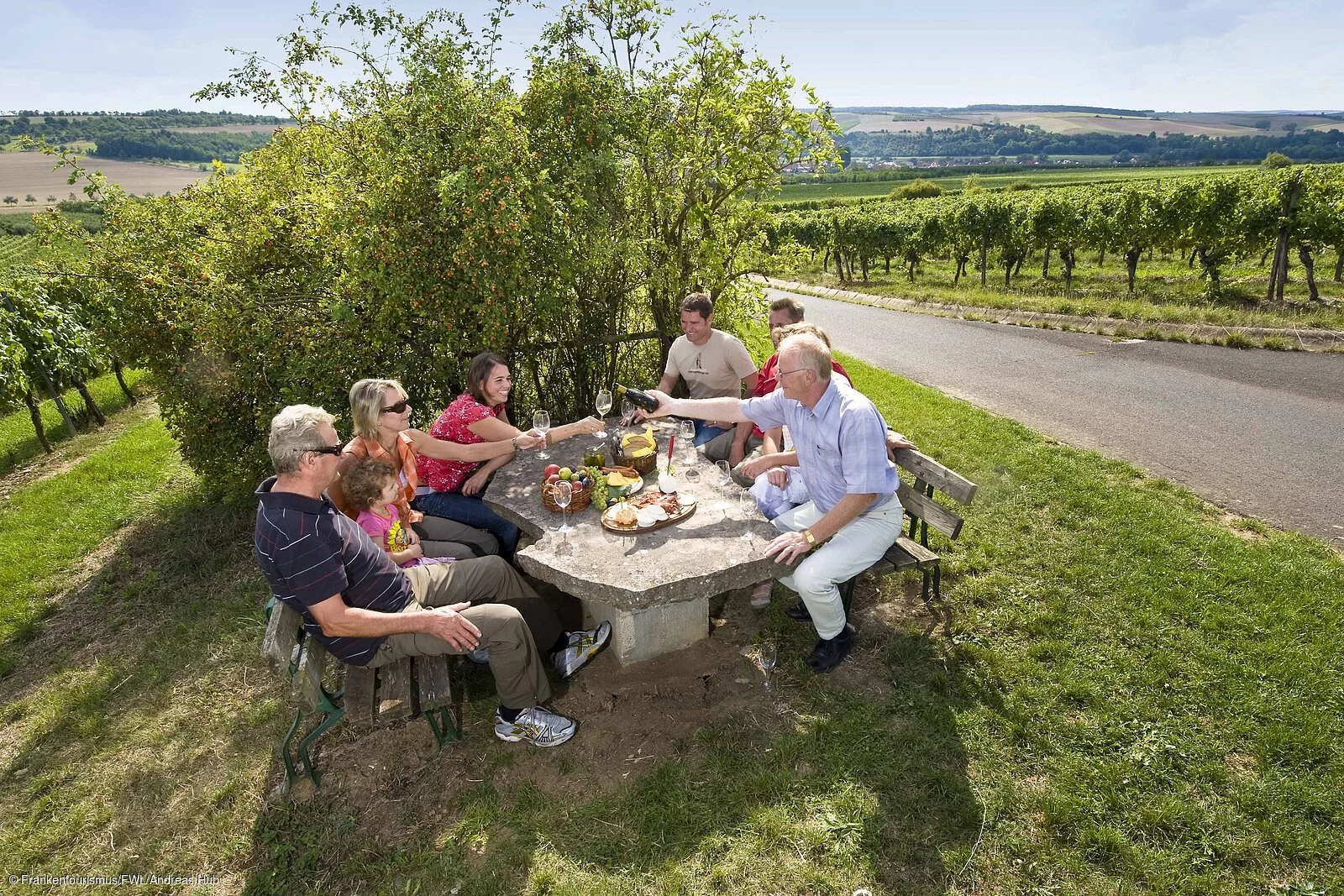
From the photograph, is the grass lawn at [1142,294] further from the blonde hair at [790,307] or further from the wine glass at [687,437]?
the wine glass at [687,437]

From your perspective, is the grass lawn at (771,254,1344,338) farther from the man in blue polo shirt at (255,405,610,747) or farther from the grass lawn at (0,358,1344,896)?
the man in blue polo shirt at (255,405,610,747)

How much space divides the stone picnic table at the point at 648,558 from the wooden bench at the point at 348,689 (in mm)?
802

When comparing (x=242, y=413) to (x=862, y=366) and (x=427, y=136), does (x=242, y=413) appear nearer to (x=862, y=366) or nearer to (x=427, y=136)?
(x=427, y=136)

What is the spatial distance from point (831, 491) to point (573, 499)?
1651 mm

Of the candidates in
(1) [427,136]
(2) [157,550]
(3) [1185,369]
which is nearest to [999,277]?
(3) [1185,369]

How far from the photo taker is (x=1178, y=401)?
9656 mm

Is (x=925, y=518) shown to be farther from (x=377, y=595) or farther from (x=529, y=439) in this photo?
(x=377, y=595)

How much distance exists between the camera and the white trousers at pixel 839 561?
4.16 metres

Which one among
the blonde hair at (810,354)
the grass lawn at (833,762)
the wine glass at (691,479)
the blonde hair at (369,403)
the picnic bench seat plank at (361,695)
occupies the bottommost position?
the grass lawn at (833,762)

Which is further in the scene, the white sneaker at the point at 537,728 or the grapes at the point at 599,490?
the grapes at the point at 599,490

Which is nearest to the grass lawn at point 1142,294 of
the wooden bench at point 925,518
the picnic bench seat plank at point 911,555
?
the wooden bench at point 925,518

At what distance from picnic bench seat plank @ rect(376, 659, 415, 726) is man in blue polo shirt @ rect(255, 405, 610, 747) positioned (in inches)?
3.0

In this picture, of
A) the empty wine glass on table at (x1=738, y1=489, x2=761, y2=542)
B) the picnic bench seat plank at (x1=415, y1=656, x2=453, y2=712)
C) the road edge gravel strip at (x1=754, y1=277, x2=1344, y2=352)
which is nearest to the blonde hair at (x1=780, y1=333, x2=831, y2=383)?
the empty wine glass on table at (x1=738, y1=489, x2=761, y2=542)

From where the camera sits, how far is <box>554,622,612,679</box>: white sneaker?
14.3 ft
